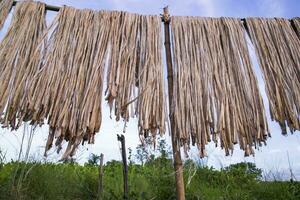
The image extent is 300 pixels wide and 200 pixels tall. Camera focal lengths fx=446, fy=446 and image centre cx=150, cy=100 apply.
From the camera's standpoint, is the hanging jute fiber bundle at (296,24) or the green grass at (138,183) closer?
the hanging jute fiber bundle at (296,24)

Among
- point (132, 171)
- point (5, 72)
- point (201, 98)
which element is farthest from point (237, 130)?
point (132, 171)

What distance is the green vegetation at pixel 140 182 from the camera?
4918mm

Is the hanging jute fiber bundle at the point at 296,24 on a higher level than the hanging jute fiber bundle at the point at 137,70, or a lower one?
higher

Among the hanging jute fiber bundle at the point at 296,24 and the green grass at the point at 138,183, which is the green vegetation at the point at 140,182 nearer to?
the green grass at the point at 138,183

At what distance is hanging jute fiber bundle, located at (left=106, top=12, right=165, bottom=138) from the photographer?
2973 mm

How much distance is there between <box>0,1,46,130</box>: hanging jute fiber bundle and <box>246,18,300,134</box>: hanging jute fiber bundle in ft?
5.40

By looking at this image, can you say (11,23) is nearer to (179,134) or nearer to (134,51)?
(134,51)

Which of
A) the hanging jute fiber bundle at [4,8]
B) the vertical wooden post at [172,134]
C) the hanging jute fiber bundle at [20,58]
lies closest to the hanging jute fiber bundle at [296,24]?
the vertical wooden post at [172,134]

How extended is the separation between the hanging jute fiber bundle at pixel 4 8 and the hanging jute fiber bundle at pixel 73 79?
0.37 meters

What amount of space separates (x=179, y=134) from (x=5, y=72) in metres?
1.25

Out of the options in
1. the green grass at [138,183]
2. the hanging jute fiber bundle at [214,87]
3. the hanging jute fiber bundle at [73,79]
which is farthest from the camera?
the green grass at [138,183]

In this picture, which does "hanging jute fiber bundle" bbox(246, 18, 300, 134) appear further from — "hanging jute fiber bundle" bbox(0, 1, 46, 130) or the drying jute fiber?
"hanging jute fiber bundle" bbox(0, 1, 46, 130)

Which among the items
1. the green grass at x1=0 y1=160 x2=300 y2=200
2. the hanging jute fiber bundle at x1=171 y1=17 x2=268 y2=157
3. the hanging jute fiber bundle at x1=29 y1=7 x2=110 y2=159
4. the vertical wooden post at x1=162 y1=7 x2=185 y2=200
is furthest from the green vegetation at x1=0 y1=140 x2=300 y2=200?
the hanging jute fiber bundle at x1=29 y1=7 x2=110 y2=159

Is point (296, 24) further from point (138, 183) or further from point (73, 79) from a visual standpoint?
point (138, 183)
